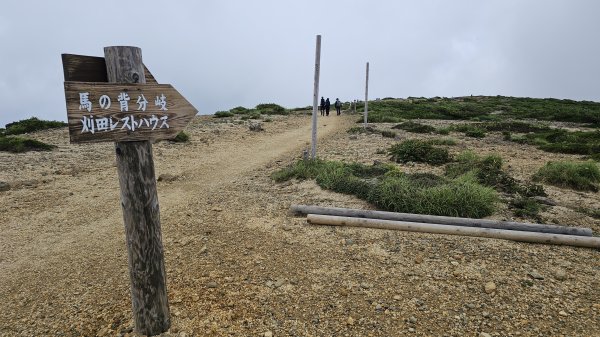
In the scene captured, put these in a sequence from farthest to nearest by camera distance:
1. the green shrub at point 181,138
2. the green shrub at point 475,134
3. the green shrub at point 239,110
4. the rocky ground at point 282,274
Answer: the green shrub at point 239,110, the green shrub at point 475,134, the green shrub at point 181,138, the rocky ground at point 282,274

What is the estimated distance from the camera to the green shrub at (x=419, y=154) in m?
11.3

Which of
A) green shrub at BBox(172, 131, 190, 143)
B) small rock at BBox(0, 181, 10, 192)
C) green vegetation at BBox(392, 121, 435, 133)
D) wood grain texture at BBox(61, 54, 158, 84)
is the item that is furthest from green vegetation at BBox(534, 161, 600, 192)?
small rock at BBox(0, 181, 10, 192)

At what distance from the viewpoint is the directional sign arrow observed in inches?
116

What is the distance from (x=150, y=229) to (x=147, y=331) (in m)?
1.08

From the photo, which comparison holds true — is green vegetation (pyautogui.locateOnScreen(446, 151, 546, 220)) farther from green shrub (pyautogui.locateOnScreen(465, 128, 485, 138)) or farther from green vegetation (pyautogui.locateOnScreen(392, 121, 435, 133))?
green vegetation (pyautogui.locateOnScreen(392, 121, 435, 133))

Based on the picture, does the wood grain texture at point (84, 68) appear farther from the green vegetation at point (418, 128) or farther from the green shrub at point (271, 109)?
the green shrub at point (271, 109)

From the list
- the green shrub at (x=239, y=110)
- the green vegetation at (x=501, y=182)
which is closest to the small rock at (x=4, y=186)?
the green vegetation at (x=501, y=182)

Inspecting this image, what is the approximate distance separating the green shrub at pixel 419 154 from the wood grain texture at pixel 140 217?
9.08 metres

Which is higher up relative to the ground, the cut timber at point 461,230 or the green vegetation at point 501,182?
the green vegetation at point 501,182

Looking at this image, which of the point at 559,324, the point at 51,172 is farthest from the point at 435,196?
the point at 51,172

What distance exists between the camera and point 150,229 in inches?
135

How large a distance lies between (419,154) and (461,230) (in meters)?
5.96

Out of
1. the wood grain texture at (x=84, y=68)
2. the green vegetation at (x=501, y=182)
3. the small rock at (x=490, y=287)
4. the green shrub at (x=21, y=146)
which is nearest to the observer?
the wood grain texture at (x=84, y=68)

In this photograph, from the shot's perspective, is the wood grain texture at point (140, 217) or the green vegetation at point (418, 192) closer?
the wood grain texture at point (140, 217)
